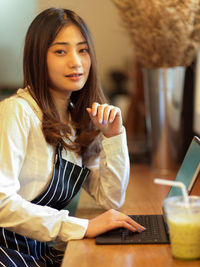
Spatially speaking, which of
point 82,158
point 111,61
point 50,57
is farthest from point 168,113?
point 111,61

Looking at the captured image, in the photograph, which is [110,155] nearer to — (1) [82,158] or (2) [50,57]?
(1) [82,158]

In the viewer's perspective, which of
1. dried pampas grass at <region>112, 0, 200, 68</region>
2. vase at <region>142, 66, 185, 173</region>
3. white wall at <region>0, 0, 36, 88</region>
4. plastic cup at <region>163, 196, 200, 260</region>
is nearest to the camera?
plastic cup at <region>163, 196, 200, 260</region>

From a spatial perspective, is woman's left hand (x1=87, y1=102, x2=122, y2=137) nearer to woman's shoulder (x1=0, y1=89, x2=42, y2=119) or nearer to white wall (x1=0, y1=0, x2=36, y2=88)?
woman's shoulder (x1=0, y1=89, x2=42, y2=119)

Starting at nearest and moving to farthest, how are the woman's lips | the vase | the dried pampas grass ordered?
the woman's lips
the dried pampas grass
the vase

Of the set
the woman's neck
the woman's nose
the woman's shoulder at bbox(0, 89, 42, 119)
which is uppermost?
the woman's nose

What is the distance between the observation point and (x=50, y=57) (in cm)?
135

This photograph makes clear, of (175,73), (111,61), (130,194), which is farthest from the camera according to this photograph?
(111,61)

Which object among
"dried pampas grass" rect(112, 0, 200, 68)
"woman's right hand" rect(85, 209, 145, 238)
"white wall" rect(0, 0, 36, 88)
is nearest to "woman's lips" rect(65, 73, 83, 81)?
"woman's right hand" rect(85, 209, 145, 238)

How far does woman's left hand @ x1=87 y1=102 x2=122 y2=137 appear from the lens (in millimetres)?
1297

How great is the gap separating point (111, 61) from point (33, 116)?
20.2ft

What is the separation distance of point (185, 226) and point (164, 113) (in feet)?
3.93

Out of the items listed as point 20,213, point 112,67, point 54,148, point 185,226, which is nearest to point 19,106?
point 54,148

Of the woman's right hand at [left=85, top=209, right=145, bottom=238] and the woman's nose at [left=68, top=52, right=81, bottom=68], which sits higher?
the woman's nose at [left=68, top=52, right=81, bottom=68]

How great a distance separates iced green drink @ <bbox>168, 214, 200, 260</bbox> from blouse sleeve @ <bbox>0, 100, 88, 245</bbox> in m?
0.28
